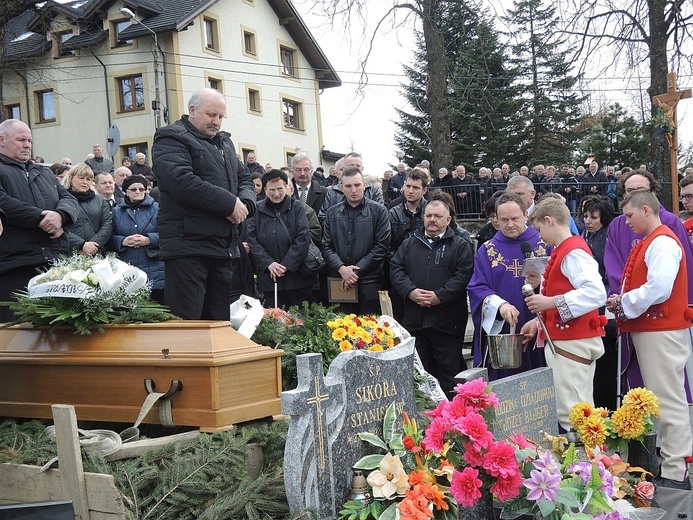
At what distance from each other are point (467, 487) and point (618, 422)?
171 cm

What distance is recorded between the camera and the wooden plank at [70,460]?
10.3 feet

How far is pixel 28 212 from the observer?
208 inches

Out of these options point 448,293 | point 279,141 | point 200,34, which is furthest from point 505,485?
point 279,141

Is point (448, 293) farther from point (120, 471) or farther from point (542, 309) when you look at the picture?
point (120, 471)

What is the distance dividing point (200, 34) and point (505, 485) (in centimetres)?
2951

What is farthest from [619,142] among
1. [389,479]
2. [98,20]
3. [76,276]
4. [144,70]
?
[389,479]

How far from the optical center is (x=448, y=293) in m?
6.33

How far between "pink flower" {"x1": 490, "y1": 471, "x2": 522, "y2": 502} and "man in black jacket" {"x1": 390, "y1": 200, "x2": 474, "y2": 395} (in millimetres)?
3238

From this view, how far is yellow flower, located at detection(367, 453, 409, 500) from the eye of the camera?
10.3ft

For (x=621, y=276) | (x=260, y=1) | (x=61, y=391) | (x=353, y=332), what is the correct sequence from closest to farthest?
1. (x=61, y=391)
2. (x=353, y=332)
3. (x=621, y=276)
4. (x=260, y=1)

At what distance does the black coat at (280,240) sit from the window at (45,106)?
27.9 meters

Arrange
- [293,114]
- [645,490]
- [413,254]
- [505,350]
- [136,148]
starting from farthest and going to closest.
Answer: [293,114] → [136,148] → [413,254] → [505,350] → [645,490]

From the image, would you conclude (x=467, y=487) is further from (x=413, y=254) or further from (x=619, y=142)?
(x=619, y=142)

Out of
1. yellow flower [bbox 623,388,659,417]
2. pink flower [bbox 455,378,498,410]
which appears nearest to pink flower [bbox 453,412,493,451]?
pink flower [bbox 455,378,498,410]
